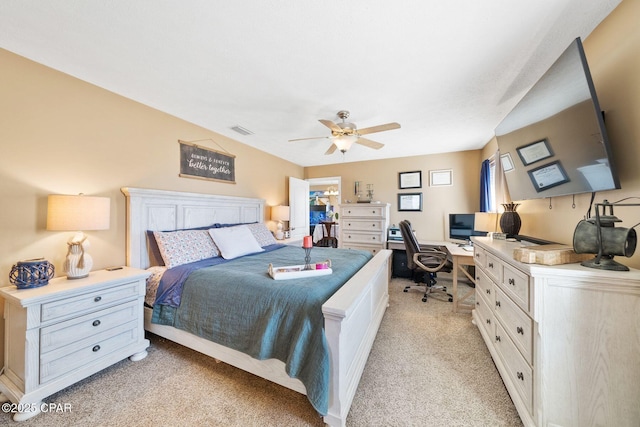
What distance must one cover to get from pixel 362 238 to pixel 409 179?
5.14ft

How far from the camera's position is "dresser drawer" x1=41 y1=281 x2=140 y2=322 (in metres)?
1.52

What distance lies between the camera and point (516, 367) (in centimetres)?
144

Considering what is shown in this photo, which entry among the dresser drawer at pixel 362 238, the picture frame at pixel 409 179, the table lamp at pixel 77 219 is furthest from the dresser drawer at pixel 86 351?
the picture frame at pixel 409 179

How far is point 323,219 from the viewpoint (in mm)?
8023

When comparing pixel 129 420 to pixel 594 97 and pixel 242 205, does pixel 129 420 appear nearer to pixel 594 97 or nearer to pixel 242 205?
pixel 242 205

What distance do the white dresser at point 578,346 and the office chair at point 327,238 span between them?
511 centimetres

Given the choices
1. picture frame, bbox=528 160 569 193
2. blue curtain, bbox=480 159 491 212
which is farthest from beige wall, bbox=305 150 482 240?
picture frame, bbox=528 160 569 193

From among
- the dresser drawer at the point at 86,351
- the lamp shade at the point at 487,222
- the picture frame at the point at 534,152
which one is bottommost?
the dresser drawer at the point at 86,351

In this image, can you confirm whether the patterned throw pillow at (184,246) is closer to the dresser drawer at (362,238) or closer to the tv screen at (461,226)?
the dresser drawer at (362,238)

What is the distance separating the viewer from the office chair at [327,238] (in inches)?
252

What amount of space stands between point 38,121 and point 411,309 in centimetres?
411

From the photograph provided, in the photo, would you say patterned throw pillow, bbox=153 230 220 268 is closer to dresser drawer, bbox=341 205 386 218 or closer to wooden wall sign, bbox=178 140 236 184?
wooden wall sign, bbox=178 140 236 184

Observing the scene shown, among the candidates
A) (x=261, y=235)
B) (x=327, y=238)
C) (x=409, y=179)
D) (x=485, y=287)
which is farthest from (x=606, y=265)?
(x=327, y=238)

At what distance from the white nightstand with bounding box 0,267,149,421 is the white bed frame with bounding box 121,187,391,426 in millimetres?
354
